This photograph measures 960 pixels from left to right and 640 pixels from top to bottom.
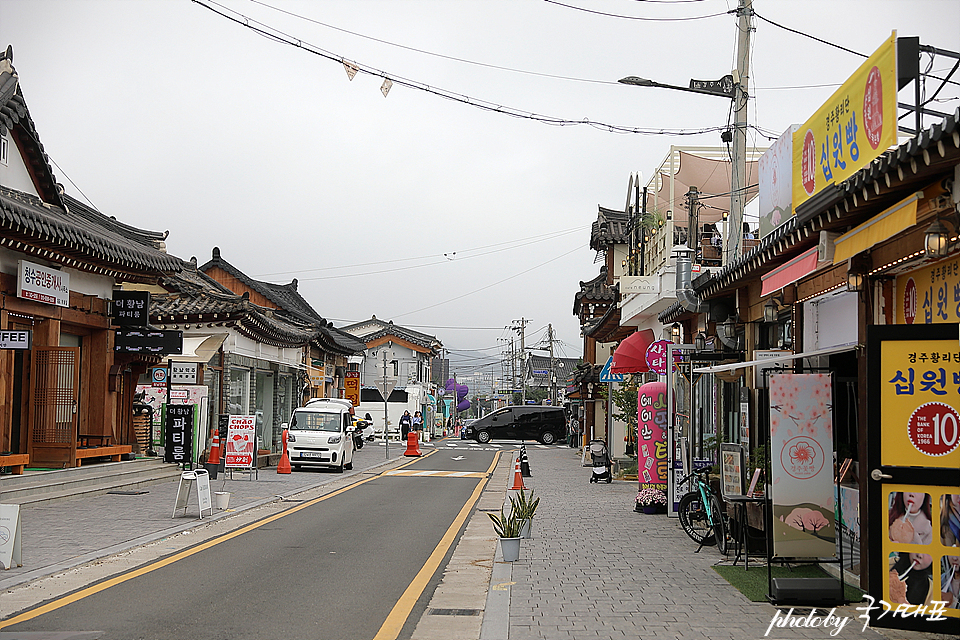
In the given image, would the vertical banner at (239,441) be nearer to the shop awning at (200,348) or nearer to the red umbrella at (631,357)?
the shop awning at (200,348)

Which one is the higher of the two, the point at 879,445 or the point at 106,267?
the point at 106,267

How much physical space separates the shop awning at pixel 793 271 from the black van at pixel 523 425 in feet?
142

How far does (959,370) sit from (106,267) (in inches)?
647

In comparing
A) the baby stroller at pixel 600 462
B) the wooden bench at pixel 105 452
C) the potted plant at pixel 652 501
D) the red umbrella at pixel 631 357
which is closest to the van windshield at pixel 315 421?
the wooden bench at pixel 105 452

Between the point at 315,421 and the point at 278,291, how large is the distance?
25.3m

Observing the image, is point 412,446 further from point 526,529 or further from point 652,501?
point 526,529

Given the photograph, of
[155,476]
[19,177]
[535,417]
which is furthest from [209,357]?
[535,417]

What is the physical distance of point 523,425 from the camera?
53.6 metres

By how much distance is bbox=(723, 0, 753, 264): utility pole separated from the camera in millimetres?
14875

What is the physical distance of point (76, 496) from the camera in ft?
54.2

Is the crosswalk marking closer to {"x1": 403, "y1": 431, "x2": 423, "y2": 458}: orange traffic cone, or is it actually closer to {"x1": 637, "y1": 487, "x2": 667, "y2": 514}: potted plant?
{"x1": 403, "y1": 431, "x2": 423, "y2": 458}: orange traffic cone

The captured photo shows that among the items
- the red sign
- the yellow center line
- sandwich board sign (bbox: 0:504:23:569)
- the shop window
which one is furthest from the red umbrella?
sandwich board sign (bbox: 0:504:23:569)

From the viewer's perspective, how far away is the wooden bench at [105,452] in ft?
59.7

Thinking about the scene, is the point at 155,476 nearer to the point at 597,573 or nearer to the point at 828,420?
the point at 597,573
